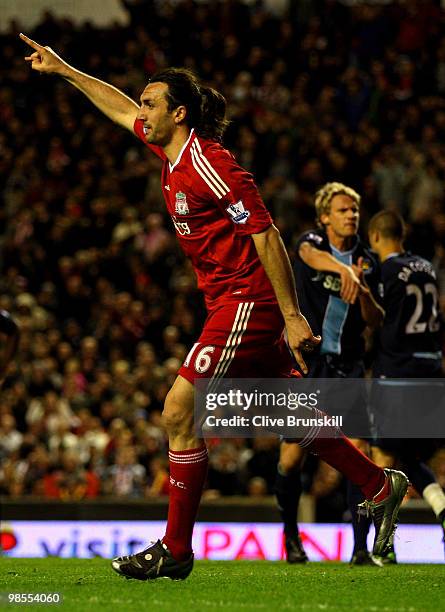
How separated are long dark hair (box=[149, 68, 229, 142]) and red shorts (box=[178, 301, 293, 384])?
0.89 m

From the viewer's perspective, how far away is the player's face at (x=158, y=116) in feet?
19.3

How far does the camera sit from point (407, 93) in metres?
17.5

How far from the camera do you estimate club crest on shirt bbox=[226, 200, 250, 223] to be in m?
5.49

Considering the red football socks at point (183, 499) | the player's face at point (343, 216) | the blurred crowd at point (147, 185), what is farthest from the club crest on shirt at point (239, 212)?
the blurred crowd at point (147, 185)

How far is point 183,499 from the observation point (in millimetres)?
5637

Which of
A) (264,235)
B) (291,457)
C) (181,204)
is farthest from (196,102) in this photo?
(291,457)

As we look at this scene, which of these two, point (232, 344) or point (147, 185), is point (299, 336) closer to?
point (232, 344)

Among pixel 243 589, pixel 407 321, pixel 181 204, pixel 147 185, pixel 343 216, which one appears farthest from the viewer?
pixel 147 185

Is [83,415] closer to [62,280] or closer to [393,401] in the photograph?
[62,280]

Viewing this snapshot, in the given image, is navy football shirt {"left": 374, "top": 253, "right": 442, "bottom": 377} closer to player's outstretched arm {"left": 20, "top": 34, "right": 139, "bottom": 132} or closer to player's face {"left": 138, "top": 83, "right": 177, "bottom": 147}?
player's outstretched arm {"left": 20, "top": 34, "right": 139, "bottom": 132}

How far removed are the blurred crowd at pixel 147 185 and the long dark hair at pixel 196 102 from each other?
6.59 metres

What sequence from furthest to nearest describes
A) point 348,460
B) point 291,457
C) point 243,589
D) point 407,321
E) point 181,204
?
point 407,321 → point 291,457 → point 348,460 → point 181,204 → point 243,589

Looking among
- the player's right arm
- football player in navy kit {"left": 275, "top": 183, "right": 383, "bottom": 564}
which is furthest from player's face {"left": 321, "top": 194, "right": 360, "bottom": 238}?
the player's right arm

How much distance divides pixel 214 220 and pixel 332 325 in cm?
229
